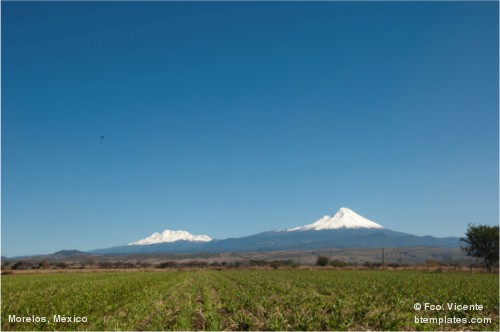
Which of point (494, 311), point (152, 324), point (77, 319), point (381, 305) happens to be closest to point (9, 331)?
point (77, 319)

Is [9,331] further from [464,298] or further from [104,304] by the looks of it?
[464,298]

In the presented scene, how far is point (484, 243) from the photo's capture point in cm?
8619

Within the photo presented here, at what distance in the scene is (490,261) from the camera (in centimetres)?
8588

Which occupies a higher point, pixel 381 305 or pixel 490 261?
pixel 381 305

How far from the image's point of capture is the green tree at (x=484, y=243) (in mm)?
84875

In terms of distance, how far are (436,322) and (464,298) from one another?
951 centimetres

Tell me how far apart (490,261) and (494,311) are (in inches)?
2962

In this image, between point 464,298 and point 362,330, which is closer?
point 362,330

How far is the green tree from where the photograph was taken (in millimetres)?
84875

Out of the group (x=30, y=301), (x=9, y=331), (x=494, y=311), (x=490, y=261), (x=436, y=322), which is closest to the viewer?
(x=9, y=331)

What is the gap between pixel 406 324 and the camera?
18078 mm

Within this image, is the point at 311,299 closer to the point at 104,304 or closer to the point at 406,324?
the point at 406,324

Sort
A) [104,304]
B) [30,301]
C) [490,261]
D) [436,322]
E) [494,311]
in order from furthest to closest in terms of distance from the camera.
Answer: [490,261] → [30,301] → [104,304] → [494,311] → [436,322]

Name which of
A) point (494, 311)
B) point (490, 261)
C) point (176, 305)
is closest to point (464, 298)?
point (494, 311)
